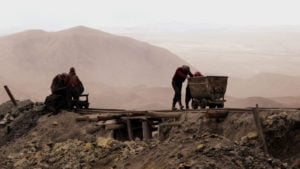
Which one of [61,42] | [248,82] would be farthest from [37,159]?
[61,42]

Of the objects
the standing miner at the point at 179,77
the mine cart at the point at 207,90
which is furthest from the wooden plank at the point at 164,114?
the standing miner at the point at 179,77

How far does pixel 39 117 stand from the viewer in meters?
20.4

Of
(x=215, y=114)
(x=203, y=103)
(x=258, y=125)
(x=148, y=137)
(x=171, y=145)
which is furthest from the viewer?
(x=203, y=103)

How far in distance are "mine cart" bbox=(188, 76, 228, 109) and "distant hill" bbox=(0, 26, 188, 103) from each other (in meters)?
47.8

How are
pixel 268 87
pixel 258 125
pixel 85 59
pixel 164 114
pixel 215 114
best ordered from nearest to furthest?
pixel 258 125 → pixel 215 114 → pixel 164 114 → pixel 268 87 → pixel 85 59

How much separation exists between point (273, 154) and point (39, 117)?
961cm

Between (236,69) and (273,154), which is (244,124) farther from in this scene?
(236,69)

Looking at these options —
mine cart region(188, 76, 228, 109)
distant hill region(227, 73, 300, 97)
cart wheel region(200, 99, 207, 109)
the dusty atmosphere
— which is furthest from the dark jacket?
distant hill region(227, 73, 300, 97)

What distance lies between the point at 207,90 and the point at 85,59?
60.7m

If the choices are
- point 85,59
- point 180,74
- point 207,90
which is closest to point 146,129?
point 207,90

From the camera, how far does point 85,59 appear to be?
7788cm

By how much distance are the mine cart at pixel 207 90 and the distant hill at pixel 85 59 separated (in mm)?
47848

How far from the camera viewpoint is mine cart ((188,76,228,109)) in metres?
18.2

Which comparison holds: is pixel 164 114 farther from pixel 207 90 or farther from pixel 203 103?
pixel 203 103
